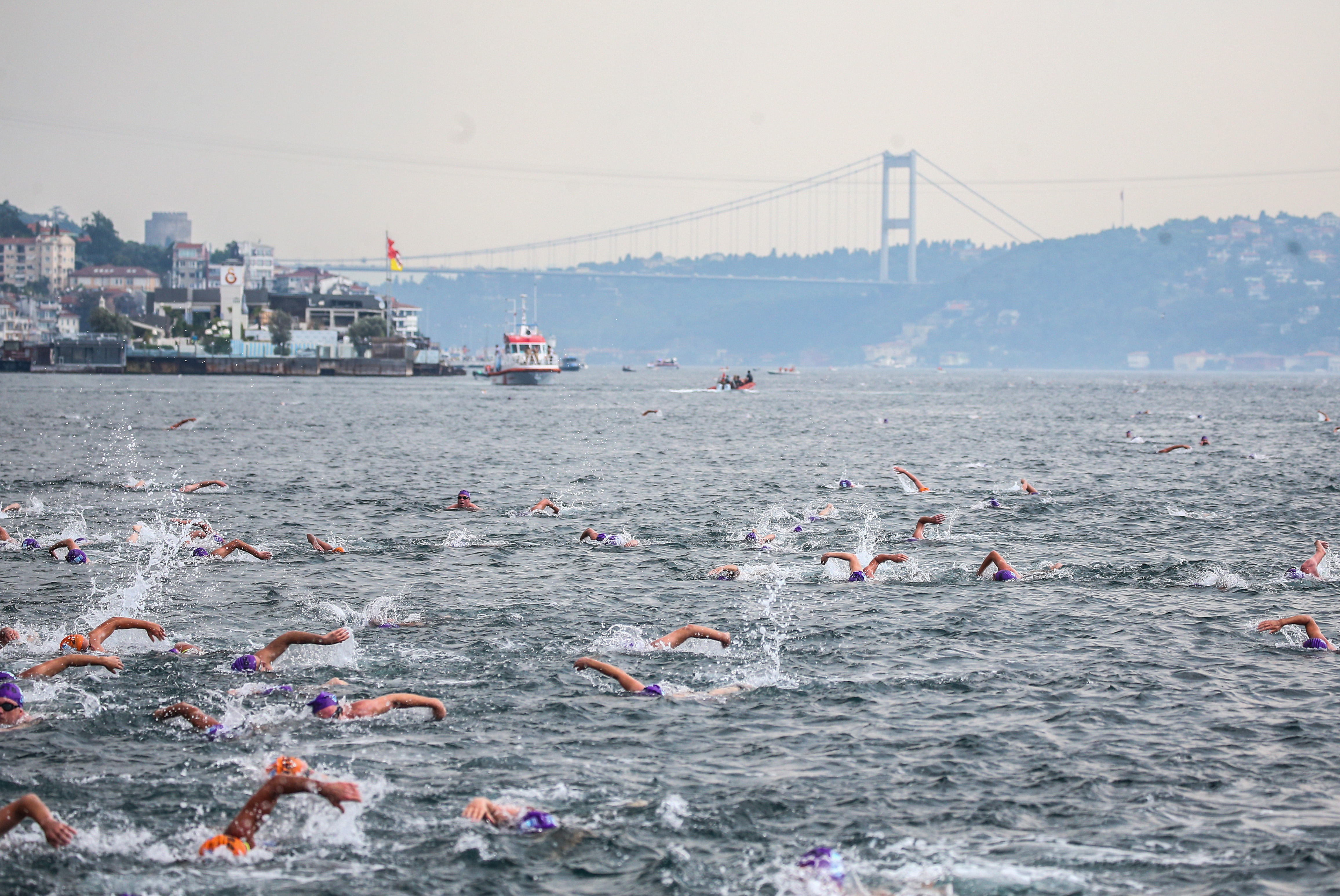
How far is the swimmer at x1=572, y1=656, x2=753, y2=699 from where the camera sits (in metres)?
14.5

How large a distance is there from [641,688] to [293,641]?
4.33m

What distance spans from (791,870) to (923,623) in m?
8.92

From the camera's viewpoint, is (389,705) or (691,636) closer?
(389,705)

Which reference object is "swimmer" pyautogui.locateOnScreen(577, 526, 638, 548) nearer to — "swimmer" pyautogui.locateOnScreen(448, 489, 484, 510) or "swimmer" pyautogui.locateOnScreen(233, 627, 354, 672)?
"swimmer" pyautogui.locateOnScreen(448, 489, 484, 510)

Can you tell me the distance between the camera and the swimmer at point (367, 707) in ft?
44.1

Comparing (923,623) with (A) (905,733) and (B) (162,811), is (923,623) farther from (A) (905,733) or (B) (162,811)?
(B) (162,811)

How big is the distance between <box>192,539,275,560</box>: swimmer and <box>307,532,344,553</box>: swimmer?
0.79 meters

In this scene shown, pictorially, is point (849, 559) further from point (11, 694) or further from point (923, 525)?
point (11, 694)

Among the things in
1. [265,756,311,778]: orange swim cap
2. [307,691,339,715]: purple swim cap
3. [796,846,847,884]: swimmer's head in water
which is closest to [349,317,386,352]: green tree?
[307,691,339,715]: purple swim cap

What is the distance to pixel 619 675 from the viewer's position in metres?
14.5

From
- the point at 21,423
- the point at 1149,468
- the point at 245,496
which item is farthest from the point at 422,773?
the point at 21,423

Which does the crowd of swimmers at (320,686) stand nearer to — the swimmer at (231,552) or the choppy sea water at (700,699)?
the swimmer at (231,552)

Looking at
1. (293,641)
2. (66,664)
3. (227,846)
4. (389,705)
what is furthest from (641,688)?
(66,664)

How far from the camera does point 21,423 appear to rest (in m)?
63.4
